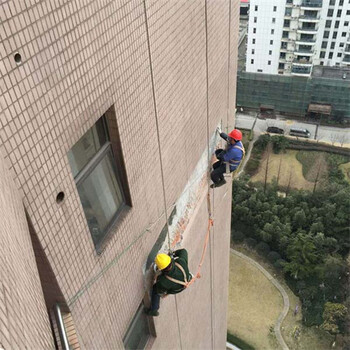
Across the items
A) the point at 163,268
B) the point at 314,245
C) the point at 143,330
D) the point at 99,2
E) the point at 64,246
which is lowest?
the point at 314,245

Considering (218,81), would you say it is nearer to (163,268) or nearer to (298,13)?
(163,268)

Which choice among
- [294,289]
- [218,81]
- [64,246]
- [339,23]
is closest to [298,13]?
[339,23]

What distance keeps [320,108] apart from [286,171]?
714 centimetres

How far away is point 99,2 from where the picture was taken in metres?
3.01

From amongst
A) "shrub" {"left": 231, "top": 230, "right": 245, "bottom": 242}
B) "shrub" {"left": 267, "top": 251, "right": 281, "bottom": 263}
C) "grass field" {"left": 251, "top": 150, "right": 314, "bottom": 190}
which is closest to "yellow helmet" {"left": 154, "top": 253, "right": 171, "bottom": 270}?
"shrub" {"left": 267, "top": 251, "right": 281, "bottom": 263}

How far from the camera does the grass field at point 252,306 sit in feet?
53.9

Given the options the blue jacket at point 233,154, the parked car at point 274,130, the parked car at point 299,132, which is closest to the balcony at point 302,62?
the parked car at point 299,132

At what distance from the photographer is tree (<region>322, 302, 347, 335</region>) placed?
628 inches

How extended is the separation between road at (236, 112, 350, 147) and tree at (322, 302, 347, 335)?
13.3m

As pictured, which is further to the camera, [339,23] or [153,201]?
[339,23]

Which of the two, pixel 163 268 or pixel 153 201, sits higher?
pixel 153 201

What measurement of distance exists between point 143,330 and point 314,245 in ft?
49.9

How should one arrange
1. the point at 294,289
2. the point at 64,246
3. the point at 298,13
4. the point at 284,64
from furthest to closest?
the point at 284,64 → the point at 298,13 → the point at 294,289 → the point at 64,246

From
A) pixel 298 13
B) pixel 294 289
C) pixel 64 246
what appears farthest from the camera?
pixel 298 13
